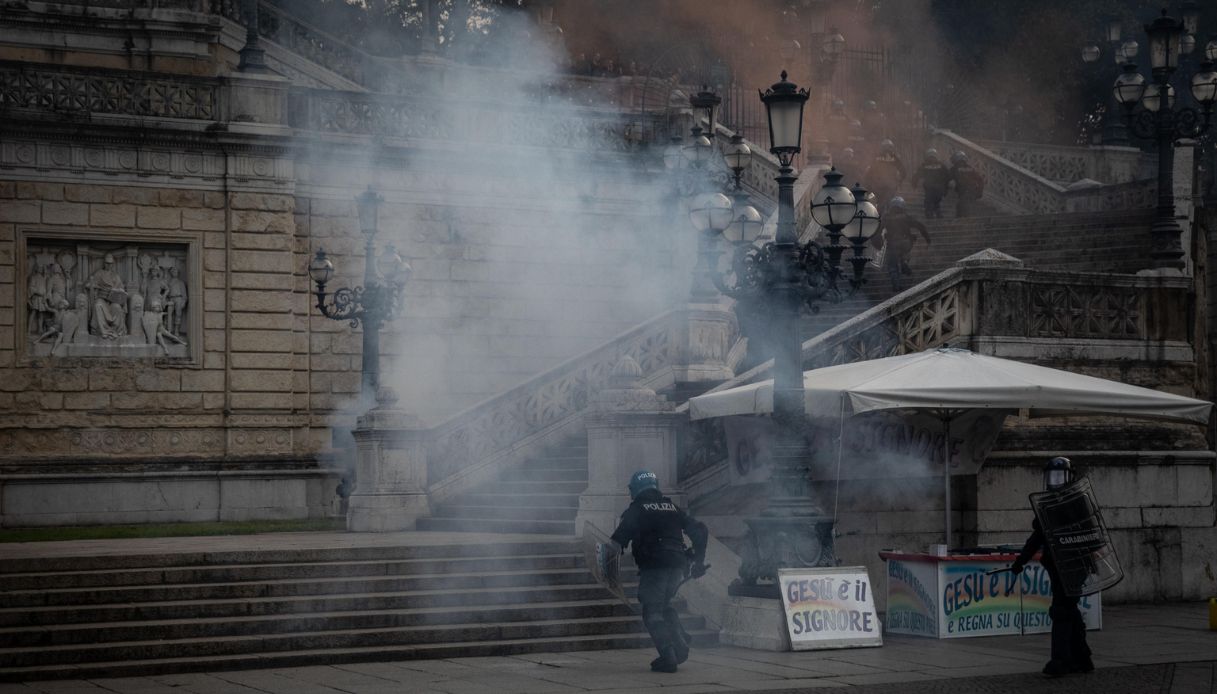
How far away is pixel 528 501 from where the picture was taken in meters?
19.8

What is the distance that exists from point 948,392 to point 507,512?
6343mm

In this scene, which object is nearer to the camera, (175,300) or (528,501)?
(528,501)

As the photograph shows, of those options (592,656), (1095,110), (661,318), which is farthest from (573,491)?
(1095,110)

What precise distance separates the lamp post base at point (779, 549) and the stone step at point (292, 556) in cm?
269

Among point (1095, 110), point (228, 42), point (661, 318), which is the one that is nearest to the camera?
point (661, 318)

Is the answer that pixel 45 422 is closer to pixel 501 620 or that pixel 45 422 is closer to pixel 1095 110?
pixel 501 620

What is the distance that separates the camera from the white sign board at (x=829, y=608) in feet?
47.6

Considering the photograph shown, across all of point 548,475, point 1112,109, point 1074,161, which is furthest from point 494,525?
point 1112,109

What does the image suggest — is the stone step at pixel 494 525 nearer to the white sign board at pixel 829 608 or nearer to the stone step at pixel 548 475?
the stone step at pixel 548 475

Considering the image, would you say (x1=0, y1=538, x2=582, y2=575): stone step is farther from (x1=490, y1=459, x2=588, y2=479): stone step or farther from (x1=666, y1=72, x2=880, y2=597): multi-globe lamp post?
(x1=490, y1=459, x2=588, y2=479): stone step

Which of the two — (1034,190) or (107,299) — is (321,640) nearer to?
(107,299)

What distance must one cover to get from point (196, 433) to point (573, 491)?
7.50 meters

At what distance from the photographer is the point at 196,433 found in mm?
24750

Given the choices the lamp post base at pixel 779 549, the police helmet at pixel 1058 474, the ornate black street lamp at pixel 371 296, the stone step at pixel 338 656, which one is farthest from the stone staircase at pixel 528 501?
the police helmet at pixel 1058 474
